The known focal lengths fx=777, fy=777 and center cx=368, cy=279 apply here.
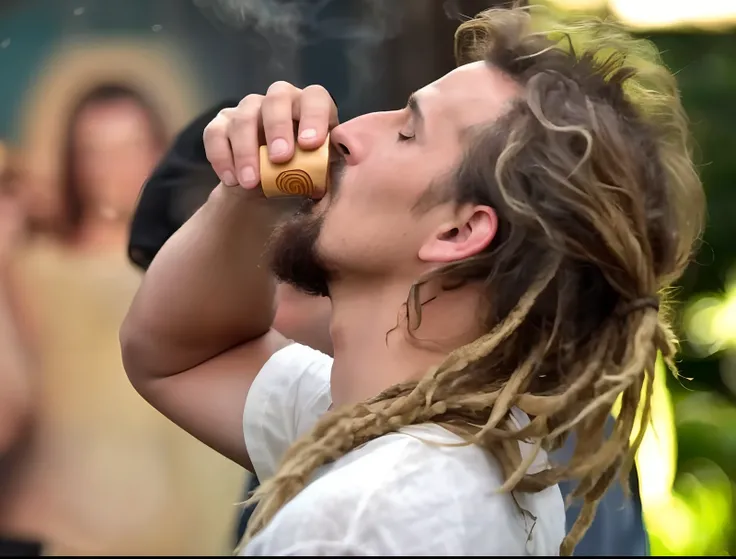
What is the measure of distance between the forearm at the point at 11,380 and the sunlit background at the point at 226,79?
3cm

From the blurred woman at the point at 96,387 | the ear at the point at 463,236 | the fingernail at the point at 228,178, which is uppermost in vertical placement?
the fingernail at the point at 228,178

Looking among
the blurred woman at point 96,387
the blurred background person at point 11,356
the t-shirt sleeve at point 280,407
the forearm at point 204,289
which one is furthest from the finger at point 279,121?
the blurred background person at point 11,356

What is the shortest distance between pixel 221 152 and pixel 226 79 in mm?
417

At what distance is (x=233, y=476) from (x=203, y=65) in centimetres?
68

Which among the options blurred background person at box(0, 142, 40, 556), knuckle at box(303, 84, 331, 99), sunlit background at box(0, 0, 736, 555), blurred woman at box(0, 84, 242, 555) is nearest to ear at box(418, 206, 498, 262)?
knuckle at box(303, 84, 331, 99)

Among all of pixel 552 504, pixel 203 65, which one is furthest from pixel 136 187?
pixel 552 504

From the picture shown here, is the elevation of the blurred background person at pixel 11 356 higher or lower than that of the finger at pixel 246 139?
lower

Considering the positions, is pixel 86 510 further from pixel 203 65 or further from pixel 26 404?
pixel 203 65

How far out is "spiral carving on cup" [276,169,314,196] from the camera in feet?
2.66

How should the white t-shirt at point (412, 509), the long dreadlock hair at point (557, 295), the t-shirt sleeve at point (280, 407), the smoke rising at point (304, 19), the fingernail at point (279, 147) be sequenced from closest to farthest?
1. the white t-shirt at point (412, 509)
2. the long dreadlock hair at point (557, 295)
3. the fingernail at point (279, 147)
4. the t-shirt sleeve at point (280, 407)
5. the smoke rising at point (304, 19)

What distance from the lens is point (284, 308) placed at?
116cm

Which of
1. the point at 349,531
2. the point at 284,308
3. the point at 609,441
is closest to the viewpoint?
the point at 349,531

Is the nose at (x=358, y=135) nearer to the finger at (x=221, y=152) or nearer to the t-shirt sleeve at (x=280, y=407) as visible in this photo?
the finger at (x=221, y=152)

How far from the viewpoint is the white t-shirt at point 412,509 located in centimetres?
60
